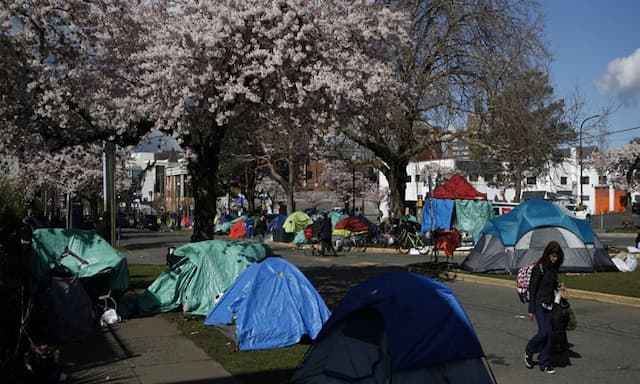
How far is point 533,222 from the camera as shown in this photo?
19234mm

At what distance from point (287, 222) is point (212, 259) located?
26942 millimetres

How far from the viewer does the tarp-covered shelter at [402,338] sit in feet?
21.8

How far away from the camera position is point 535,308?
9031mm

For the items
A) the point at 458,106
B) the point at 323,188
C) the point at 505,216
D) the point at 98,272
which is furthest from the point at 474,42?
the point at 323,188

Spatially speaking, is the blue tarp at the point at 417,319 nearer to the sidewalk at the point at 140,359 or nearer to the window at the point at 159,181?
the sidewalk at the point at 140,359

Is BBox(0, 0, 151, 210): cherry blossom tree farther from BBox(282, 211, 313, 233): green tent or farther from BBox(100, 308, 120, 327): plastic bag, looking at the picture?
BBox(282, 211, 313, 233): green tent

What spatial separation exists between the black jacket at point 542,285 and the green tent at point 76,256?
795 centimetres

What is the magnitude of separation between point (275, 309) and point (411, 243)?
2002 centimetres

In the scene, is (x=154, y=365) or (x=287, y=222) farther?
(x=287, y=222)

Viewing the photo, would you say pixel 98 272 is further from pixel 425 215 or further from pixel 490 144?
pixel 425 215

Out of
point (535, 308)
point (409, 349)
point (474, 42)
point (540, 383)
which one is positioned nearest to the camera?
point (409, 349)

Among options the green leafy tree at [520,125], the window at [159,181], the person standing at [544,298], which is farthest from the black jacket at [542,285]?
the window at [159,181]

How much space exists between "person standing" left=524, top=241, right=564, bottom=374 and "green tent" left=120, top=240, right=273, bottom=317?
6.25 meters

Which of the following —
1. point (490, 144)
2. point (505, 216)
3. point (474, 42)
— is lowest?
point (505, 216)
